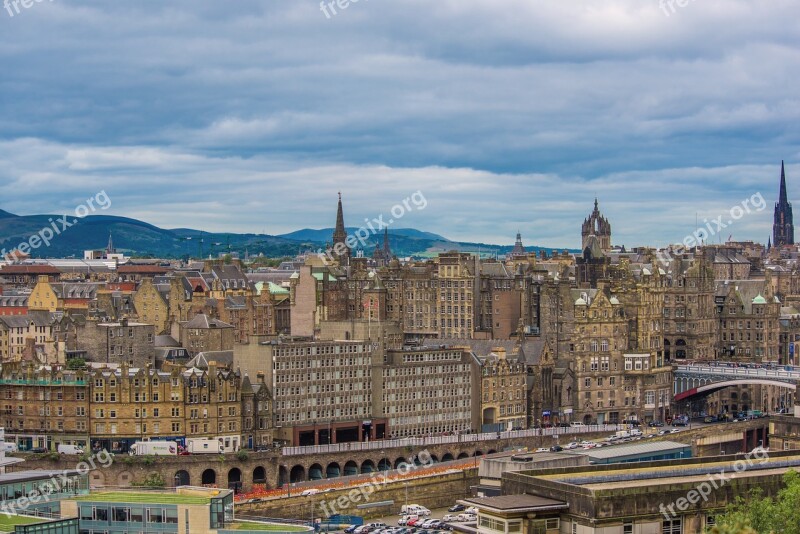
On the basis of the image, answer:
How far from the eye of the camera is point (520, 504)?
6812cm

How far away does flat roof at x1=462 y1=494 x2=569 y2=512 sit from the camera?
67438 mm

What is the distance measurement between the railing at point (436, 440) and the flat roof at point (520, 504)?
60.1 meters

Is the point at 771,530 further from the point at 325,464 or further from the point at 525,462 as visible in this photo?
the point at 325,464

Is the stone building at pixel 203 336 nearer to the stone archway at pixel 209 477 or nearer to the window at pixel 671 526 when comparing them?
the stone archway at pixel 209 477

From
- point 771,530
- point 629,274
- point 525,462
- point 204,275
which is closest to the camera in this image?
point 771,530

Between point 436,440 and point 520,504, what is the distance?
70.2m

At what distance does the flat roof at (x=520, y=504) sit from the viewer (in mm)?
67438

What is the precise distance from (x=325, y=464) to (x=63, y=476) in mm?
41045

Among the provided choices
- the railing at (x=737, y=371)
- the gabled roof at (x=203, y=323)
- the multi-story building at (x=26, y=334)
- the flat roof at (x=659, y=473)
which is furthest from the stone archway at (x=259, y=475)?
the railing at (x=737, y=371)

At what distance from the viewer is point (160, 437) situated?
416 ft

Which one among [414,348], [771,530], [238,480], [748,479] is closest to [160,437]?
[238,480]

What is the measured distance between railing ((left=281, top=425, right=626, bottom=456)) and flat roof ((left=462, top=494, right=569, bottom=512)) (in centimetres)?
6007

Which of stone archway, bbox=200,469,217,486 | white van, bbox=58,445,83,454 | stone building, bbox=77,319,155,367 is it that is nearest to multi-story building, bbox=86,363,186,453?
white van, bbox=58,445,83,454

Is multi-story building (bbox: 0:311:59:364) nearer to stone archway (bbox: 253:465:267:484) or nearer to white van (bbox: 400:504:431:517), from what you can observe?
stone archway (bbox: 253:465:267:484)
